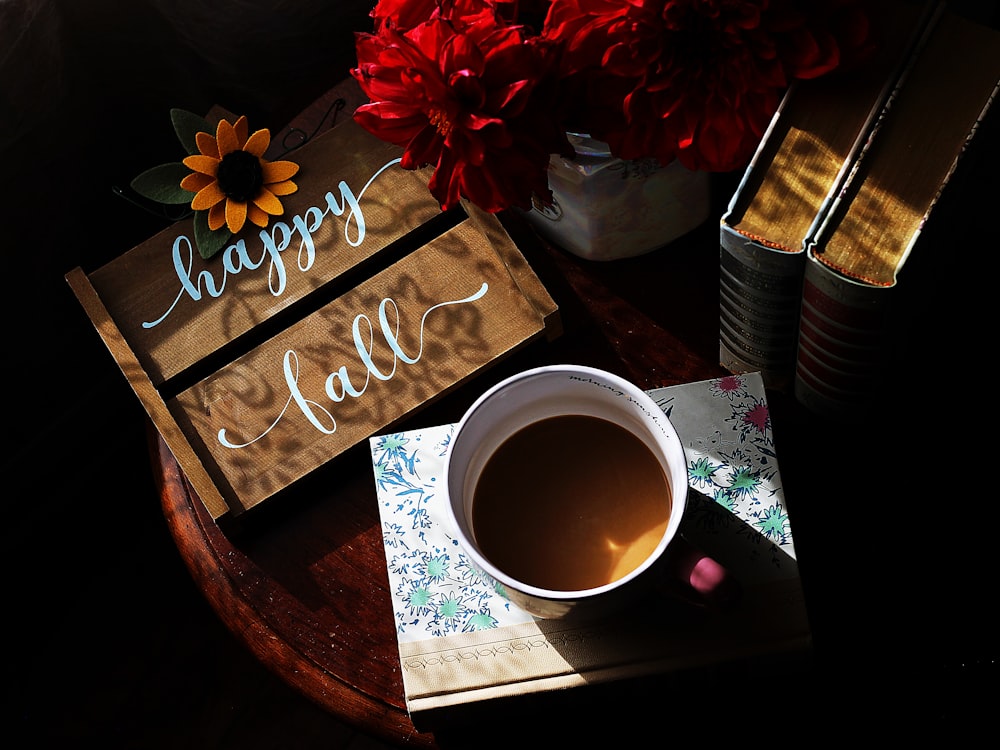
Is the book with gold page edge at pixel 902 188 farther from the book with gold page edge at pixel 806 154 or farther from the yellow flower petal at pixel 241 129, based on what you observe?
the yellow flower petal at pixel 241 129

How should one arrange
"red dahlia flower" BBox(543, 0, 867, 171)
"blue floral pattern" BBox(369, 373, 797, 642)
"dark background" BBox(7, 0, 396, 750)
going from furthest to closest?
1. "dark background" BBox(7, 0, 396, 750)
2. "blue floral pattern" BBox(369, 373, 797, 642)
3. "red dahlia flower" BBox(543, 0, 867, 171)

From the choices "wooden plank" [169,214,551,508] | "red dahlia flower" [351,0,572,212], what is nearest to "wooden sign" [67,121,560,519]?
"wooden plank" [169,214,551,508]

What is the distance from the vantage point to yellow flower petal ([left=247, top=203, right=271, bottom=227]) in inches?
25.4

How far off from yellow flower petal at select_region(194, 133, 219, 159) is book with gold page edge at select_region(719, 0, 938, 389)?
35cm

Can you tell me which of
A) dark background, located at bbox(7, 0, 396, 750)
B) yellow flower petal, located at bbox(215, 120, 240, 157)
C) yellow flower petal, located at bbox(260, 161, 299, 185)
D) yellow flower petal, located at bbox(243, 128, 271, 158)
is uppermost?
yellow flower petal, located at bbox(215, 120, 240, 157)

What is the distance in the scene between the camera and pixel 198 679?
113 centimetres

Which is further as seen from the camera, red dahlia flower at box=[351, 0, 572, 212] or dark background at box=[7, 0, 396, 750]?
dark background at box=[7, 0, 396, 750]

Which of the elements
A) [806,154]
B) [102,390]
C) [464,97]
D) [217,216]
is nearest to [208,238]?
[217,216]

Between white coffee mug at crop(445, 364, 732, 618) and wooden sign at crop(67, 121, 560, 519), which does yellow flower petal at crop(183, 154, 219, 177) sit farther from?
white coffee mug at crop(445, 364, 732, 618)

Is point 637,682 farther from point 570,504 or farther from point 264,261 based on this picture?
point 264,261

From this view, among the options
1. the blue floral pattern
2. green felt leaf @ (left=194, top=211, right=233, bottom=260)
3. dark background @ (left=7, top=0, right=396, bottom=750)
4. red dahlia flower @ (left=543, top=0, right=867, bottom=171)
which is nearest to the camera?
red dahlia flower @ (left=543, top=0, right=867, bottom=171)

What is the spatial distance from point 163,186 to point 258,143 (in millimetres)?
68

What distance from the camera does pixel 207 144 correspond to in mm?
656

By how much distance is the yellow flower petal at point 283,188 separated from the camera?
0.65m
